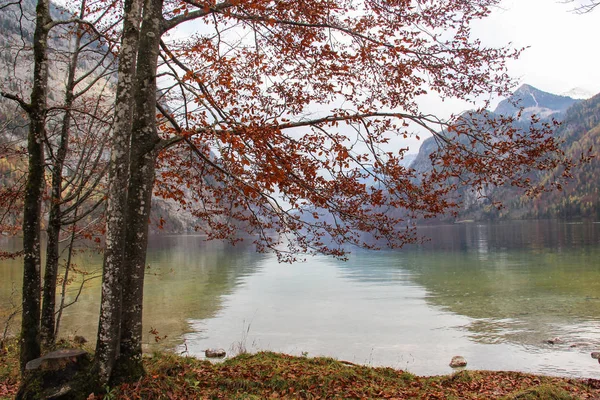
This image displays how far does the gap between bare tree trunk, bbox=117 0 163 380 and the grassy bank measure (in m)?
0.55

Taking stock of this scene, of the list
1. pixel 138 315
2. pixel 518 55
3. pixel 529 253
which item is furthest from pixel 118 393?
pixel 529 253

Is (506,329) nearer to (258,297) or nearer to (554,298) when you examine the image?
(554,298)

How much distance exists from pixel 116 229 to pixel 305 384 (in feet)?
14.1

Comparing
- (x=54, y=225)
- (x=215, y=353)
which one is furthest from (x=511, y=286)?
(x=54, y=225)

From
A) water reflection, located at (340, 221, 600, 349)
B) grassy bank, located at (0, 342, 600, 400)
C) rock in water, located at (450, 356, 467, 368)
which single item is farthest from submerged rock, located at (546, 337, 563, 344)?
grassy bank, located at (0, 342, 600, 400)

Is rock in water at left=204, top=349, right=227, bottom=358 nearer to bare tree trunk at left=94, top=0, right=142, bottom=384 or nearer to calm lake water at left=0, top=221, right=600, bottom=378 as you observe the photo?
calm lake water at left=0, top=221, right=600, bottom=378

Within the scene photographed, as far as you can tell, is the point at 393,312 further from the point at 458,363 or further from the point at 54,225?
the point at 54,225

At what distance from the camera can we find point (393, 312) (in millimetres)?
26484

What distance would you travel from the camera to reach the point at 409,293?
32562mm

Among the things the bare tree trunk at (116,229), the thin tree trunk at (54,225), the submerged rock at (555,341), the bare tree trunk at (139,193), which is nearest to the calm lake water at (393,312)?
the submerged rock at (555,341)

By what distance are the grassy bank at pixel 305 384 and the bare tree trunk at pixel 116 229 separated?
57 cm

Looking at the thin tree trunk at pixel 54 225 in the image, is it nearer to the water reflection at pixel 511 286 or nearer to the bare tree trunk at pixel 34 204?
the bare tree trunk at pixel 34 204

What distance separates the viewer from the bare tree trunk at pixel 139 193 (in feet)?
22.3

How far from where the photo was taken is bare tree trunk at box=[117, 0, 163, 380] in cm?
681
